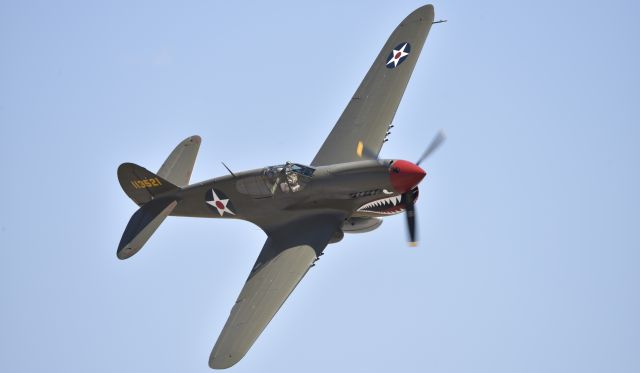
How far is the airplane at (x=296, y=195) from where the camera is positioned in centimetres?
2858

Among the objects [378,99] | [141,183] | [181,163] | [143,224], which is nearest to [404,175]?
[378,99]

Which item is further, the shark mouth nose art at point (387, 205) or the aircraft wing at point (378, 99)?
the aircraft wing at point (378, 99)

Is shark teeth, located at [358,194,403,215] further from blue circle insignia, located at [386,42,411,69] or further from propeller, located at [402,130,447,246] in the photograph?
blue circle insignia, located at [386,42,411,69]

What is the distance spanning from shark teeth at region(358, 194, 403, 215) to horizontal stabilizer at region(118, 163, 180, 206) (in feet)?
18.3

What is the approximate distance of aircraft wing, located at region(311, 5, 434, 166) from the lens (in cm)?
3228

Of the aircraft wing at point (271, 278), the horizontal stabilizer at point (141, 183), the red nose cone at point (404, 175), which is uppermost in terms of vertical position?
the horizontal stabilizer at point (141, 183)

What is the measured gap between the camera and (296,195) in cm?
3050

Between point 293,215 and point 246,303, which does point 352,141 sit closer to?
point 293,215

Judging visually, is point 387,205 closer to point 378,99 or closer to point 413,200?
point 413,200

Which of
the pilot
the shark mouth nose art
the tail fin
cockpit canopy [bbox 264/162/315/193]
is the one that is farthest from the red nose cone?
the tail fin

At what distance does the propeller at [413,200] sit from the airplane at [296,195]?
3 cm

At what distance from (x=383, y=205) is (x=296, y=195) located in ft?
7.70

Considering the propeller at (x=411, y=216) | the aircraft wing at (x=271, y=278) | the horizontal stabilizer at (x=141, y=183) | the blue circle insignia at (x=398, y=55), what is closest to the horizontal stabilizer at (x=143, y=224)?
the horizontal stabilizer at (x=141, y=183)

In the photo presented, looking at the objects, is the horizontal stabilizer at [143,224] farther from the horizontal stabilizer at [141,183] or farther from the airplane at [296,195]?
the horizontal stabilizer at [141,183]
